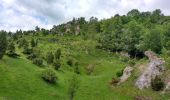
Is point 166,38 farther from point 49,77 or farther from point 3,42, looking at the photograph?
point 3,42

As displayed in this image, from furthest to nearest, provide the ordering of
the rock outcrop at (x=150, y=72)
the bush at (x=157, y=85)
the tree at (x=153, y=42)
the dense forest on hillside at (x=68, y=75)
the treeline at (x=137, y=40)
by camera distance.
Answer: the treeline at (x=137, y=40) → the tree at (x=153, y=42) → the rock outcrop at (x=150, y=72) → the bush at (x=157, y=85) → the dense forest on hillside at (x=68, y=75)

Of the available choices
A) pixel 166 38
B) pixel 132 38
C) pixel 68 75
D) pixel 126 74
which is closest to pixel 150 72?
pixel 126 74

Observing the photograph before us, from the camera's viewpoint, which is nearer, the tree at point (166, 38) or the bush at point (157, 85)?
the bush at point (157, 85)

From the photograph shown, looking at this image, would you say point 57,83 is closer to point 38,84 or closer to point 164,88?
point 38,84

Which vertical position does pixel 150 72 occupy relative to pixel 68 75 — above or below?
above

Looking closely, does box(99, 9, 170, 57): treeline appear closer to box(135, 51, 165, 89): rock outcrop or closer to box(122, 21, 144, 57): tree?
box(122, 21, 144, 57): tree

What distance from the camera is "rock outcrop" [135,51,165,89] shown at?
98169 mm

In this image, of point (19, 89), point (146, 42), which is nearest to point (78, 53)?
point (146, 42)

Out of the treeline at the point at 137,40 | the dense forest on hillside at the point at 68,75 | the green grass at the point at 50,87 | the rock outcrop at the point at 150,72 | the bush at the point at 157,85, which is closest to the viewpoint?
the green grass at the point at 50,87

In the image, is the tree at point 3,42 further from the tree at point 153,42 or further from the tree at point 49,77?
the tree at point 153,42

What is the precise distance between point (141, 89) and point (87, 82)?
673 inches

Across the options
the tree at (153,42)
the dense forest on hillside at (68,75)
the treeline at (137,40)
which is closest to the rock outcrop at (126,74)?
the dense forest on hillside at (68,75)

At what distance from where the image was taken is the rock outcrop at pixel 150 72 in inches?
3865

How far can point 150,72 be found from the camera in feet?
333
